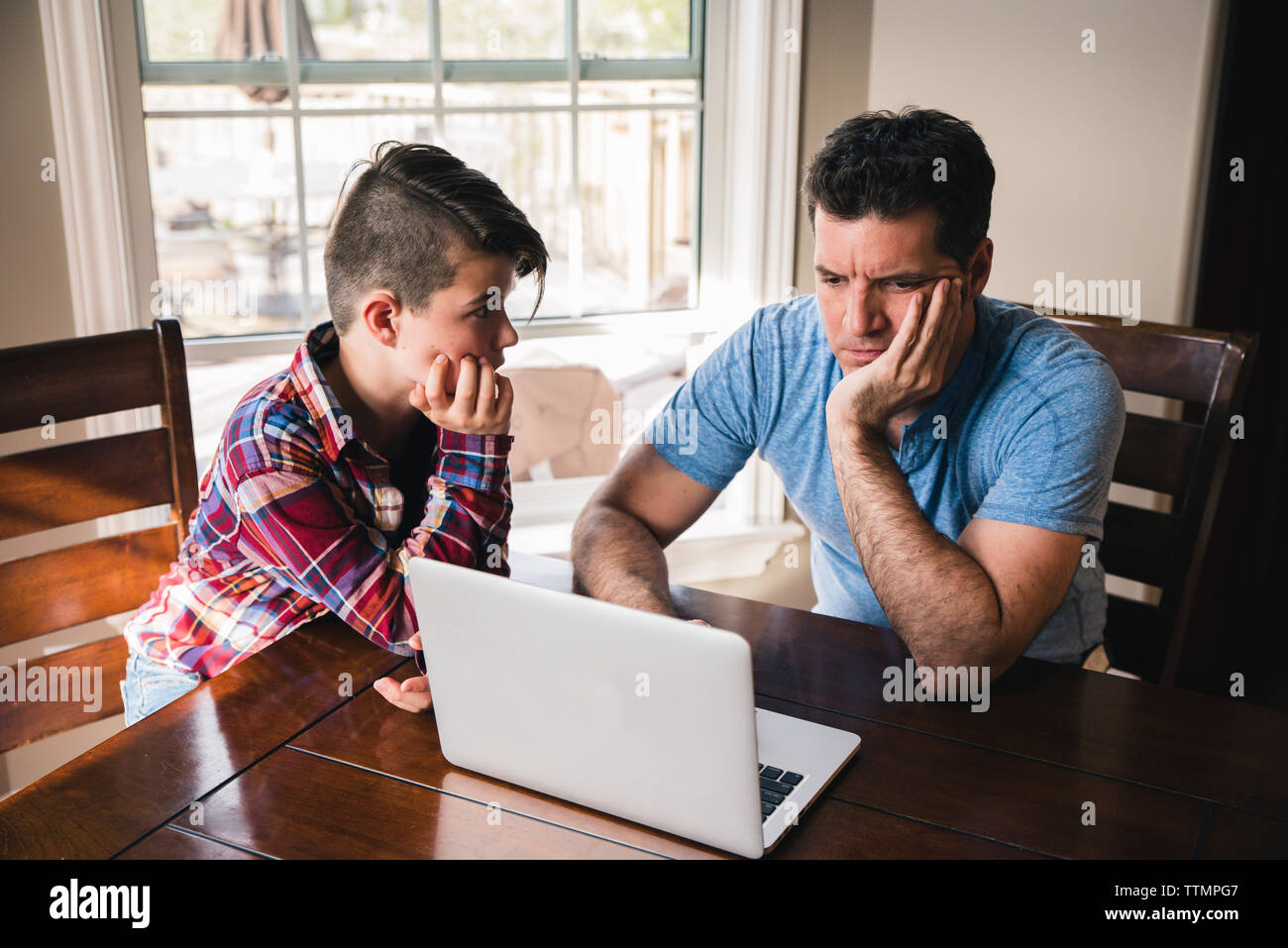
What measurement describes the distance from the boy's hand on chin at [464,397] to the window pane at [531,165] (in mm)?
1084

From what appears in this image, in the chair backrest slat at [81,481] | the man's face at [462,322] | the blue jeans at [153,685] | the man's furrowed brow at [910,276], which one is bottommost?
the blue jeans at [153,685]

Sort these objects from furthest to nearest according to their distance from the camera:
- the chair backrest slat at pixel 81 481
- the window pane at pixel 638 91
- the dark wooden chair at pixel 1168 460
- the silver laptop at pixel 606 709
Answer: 1. the window pane at pixel 638 91
2. the dark wooden chair at pixel 1168 460
3. the chair backrest slat at pixel 81 481
4. the silver laptop at pixel 606 709

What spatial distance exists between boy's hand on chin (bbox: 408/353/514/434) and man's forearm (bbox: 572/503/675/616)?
0.75 feet

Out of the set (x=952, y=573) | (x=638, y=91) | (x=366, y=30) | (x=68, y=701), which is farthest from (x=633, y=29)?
(x=68, y=701)

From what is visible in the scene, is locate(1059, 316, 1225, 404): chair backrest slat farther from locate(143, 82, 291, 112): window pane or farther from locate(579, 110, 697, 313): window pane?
locate(143, 82, 291, 112): window pane

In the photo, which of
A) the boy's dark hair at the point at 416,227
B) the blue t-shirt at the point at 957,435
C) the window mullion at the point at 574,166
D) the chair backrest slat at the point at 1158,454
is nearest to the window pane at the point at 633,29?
the window mullion at the point at 574,166

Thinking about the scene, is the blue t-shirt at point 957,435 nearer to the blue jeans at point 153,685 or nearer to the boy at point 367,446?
the boy at point 367,446

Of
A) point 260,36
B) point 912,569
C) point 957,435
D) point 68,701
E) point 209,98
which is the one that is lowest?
point 68,701

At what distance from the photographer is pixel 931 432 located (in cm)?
152

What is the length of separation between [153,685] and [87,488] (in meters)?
0.32

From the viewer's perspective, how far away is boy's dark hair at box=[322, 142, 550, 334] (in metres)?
1.36

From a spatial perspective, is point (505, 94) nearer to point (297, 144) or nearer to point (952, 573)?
point (297, 144)

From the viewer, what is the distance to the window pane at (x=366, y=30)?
2.25 metres
